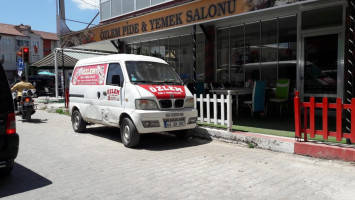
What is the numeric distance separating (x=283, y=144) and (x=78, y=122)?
5.83 m

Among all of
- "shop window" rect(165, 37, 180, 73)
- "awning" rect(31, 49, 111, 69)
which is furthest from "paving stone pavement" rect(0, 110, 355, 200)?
"awning" rect(31, 49, 111, 69)

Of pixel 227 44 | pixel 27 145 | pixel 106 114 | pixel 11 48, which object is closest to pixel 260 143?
pixel 106 114

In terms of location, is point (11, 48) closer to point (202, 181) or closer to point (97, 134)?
point (97, 134)

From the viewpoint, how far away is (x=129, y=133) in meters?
6.77

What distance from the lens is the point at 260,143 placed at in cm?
670

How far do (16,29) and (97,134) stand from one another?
58962 millimetres

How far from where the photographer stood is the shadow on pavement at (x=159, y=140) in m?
7.14

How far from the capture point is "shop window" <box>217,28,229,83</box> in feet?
41.0

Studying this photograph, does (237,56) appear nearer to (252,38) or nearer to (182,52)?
(252,38)

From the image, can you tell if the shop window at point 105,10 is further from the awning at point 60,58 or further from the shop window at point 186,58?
the shop window at point 186,58

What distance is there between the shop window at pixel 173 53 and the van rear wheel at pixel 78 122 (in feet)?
22.6

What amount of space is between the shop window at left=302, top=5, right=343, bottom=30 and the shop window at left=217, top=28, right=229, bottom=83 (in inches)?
133

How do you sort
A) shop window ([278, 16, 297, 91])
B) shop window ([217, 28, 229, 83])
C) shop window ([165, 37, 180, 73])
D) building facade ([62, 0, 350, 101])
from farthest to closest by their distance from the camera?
shop window ([165, 37, 180, 73])
shop window ([217, 28, 229, 83])
shop window ([278, 16, 297, 91])
building facade ([62, 0, 350, 101])

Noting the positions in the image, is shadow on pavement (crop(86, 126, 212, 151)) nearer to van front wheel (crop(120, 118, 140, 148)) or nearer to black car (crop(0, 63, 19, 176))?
van front wheel (crop(120, 118, 140, 148))
